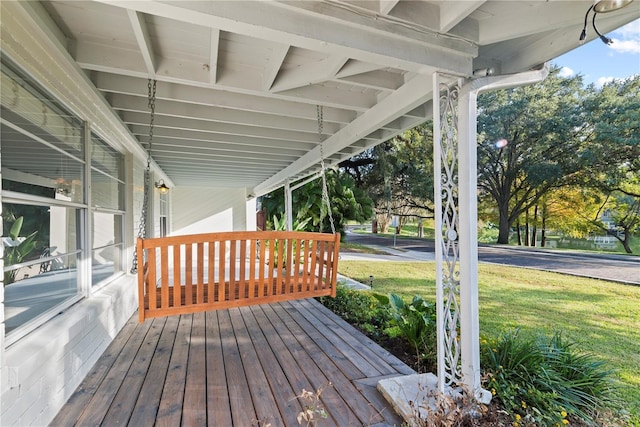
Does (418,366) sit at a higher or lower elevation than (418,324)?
lower

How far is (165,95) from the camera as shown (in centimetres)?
290

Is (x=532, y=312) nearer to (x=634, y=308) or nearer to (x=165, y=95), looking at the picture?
(x=634, y=308)

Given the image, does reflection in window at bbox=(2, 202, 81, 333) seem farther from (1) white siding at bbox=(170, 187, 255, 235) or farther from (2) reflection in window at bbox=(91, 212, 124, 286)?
(1) white siding at bbox=(170, 187, 255, 235)

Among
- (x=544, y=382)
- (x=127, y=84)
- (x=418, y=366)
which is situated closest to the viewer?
(x=544, y=382)

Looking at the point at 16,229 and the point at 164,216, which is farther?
the point at 164,216

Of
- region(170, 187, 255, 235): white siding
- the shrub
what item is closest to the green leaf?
the shrub

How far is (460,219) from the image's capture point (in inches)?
79.2

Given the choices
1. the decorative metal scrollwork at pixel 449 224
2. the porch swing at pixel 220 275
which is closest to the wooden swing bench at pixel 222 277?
the porch swing at pixel 220 275

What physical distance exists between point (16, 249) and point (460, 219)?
107 inches

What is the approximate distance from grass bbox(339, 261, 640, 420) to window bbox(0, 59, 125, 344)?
434 centimetres

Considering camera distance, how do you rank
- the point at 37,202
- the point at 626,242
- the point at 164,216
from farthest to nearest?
the point at 626,242, the point at 164,216, the point at 37,202

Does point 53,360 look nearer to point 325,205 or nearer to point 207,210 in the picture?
point 207,210

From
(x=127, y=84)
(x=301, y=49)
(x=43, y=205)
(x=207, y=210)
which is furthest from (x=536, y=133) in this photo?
(x=43, y=205)

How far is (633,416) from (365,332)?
2159 mm
